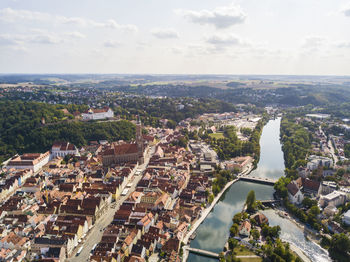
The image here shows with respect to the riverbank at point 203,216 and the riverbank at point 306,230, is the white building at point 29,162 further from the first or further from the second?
the riverbank at point 306,230

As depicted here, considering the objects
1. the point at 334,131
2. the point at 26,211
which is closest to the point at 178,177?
the point at 26,211

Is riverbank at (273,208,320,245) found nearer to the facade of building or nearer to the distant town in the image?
the distant town

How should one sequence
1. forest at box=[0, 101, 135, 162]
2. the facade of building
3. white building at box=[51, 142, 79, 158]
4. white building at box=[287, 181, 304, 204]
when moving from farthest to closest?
forest at box=[0, 101, 135, 162] < white building at box=[51, 142, 79, 158] < the facade of building < white building at box=[287, 181, 304, 204]

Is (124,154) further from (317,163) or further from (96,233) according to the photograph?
(317,163)

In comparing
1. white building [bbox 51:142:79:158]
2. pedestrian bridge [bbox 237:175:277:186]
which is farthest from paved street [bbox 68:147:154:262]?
white building [bbox 51:142:79:158]

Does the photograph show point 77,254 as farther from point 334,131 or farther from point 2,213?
point 334,131

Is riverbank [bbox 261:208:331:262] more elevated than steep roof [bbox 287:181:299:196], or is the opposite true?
steep roof [bbox 287:181:299:196]

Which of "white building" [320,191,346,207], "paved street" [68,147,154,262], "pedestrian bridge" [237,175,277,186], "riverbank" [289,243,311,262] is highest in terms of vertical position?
"white building" [320,191,346,207]
